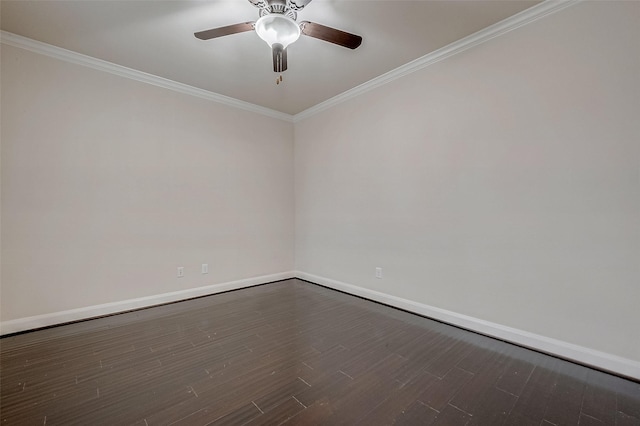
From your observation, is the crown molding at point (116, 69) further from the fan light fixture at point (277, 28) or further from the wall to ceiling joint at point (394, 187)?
the fan light fixture at point (277, 28)

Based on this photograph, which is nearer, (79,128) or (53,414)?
(53,414)

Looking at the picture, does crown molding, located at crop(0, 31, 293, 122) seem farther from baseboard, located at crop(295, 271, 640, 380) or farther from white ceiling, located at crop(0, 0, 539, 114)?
baseboard, located at crop(295, 271, 640, 380)

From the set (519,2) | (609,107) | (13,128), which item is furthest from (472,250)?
(13,128)

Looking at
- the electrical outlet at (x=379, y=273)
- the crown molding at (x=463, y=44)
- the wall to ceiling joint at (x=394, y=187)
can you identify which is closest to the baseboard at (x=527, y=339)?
the wall to ceiling joint at (x=394, y=187)

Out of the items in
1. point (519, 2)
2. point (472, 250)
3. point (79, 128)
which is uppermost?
point (519, 2)

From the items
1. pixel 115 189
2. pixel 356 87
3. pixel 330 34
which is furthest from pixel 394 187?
pixel 115 189

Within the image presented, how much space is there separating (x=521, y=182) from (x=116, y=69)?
13.6ft

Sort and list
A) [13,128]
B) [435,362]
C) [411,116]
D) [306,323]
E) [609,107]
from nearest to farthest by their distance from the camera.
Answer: [609,107] → [435,362] → [13,128] → [306,323] → [411,116]

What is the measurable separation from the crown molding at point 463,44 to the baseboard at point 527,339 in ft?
8.27

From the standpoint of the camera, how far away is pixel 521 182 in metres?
2.24

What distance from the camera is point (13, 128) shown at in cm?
246

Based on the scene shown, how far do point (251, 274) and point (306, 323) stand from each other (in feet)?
5.23

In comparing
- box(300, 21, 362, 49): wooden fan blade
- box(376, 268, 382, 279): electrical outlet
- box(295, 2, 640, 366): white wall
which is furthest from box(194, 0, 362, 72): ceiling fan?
box(376, 268, 382, 279): electrical outlet

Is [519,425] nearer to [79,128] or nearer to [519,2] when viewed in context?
[519,2]
